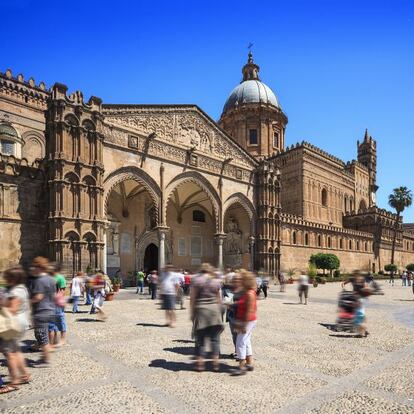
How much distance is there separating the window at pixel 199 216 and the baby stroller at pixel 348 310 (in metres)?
23.6

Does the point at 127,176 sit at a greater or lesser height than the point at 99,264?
greater

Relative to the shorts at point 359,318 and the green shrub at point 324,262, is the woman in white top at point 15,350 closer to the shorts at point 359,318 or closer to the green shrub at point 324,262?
the shorts at point 359,318

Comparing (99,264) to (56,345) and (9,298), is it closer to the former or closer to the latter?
(56,345)

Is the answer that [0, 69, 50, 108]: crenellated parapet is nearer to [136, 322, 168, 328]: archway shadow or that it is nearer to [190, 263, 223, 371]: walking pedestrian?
[136, 322, 168, 328]: archway shadow

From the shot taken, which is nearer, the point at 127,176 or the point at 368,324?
the point at 368,324

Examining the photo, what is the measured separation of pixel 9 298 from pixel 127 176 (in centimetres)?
1789

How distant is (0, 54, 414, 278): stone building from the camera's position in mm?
19297

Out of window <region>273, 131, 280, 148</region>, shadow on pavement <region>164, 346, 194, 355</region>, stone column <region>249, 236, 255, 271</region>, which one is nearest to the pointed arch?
stone column <region>249, 236, 255, 271</region>

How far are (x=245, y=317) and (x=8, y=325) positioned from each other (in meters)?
3.59

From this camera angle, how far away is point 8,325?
4957 mm

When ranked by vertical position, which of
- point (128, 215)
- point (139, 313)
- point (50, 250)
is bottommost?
point (139, 313)

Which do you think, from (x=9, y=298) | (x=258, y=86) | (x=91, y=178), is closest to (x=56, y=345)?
(x=9, y=298)

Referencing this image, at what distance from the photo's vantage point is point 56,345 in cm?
761

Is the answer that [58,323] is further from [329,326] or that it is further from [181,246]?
[181,246]
